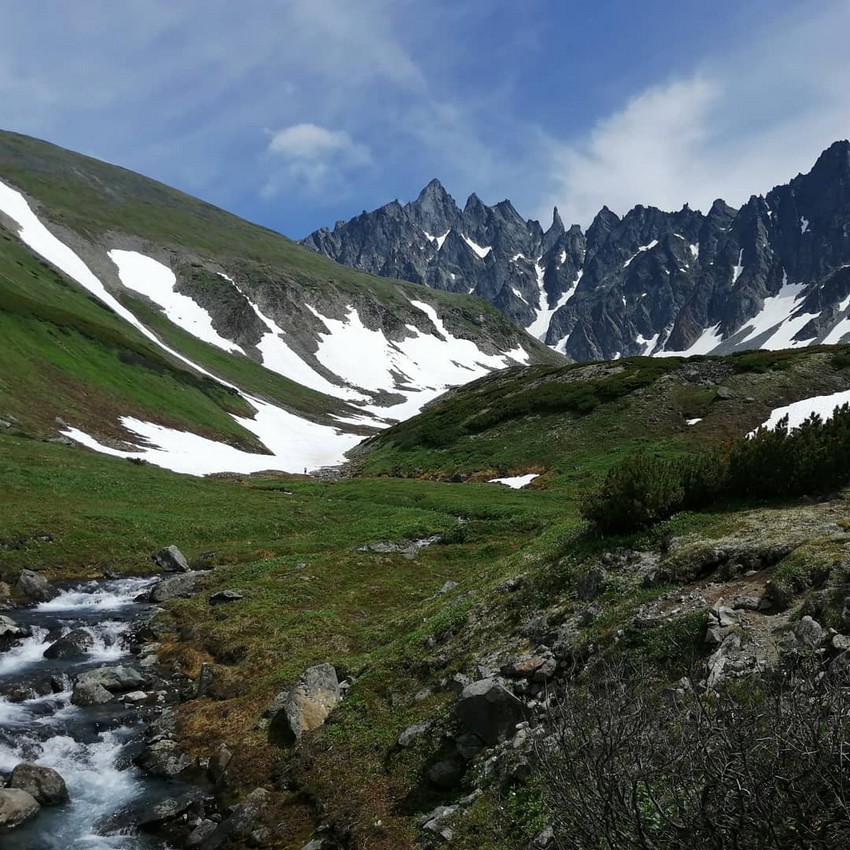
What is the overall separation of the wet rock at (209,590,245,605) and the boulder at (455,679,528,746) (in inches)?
615

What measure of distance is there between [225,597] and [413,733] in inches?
585

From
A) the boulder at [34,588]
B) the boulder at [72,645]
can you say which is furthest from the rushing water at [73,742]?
the boulder at [34,588]

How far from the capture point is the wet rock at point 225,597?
80.8 ft

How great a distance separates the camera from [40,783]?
12516 mm

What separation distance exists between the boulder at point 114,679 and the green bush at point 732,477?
542 inches

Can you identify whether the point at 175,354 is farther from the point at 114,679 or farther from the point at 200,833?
the point at 200,833

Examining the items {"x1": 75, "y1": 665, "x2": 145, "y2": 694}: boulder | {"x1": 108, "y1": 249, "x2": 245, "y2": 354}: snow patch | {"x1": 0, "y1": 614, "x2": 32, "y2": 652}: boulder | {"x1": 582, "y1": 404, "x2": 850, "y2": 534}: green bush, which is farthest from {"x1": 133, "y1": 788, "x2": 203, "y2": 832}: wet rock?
{"x1": 108, "y1": 249, "x2": 245, "y2": 354}: snow patch

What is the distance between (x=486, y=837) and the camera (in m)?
8.75

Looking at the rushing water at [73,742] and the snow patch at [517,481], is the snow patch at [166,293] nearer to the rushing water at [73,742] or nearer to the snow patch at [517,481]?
the snow patch at [517,481]

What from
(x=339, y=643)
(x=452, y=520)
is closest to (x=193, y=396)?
(x=452, y=520)

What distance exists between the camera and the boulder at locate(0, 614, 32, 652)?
20.1 metres

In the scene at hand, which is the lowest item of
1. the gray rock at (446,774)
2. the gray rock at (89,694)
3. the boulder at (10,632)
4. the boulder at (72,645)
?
the gray rock at (446,774)

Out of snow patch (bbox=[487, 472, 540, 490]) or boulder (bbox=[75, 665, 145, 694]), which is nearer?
boulder (bbox=[75, 665, 145, 694])

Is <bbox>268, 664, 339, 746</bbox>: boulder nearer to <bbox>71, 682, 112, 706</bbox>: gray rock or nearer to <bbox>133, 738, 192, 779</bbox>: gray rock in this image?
<bbox>133, 738, 192, 779</bbox>: gray rock
